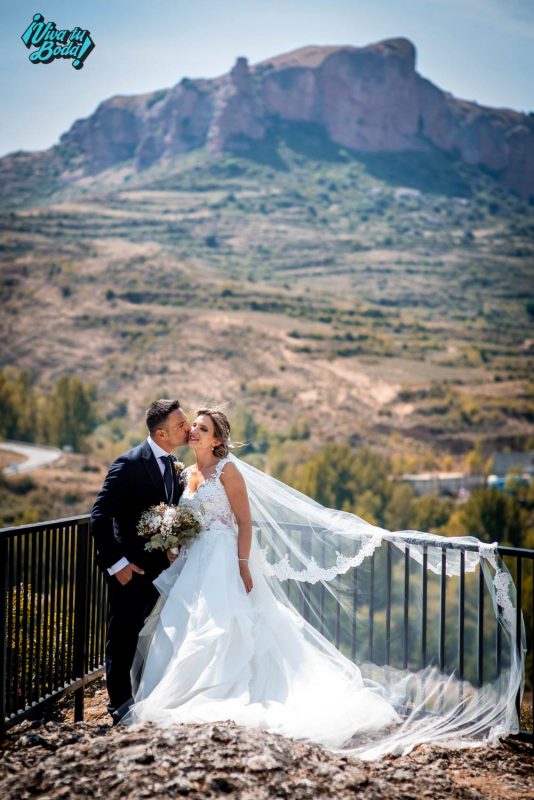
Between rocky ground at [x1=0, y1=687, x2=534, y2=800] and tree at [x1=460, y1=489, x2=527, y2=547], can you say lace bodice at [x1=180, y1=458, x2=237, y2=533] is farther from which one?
tree at [x1=460, y1=489, x2=527, y2=547]

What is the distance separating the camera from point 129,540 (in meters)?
4.29

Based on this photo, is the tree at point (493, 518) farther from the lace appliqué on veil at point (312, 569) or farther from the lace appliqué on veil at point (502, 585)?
the lace appliqué on veil at point (502, 585)

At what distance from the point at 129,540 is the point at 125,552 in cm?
7

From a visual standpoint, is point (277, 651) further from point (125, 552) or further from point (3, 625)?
point (3, 625)

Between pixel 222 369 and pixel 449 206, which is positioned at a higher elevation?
pixel 449 206

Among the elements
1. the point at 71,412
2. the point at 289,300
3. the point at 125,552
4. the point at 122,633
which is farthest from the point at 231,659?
the point at 289,300

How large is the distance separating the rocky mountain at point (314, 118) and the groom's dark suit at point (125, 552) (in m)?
128

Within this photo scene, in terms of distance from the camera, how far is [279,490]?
4723 millimetres

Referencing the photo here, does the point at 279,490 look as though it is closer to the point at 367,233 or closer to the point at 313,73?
the point at 367,233

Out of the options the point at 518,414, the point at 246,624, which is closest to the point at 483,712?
the point at 246,624

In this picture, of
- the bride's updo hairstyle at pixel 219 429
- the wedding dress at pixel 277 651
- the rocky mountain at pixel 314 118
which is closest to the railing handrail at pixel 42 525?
the wedding dress at pixel 277 651

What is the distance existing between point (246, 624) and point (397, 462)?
60389mm

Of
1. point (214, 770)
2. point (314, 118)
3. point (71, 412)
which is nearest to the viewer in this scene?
point (214, 770)
